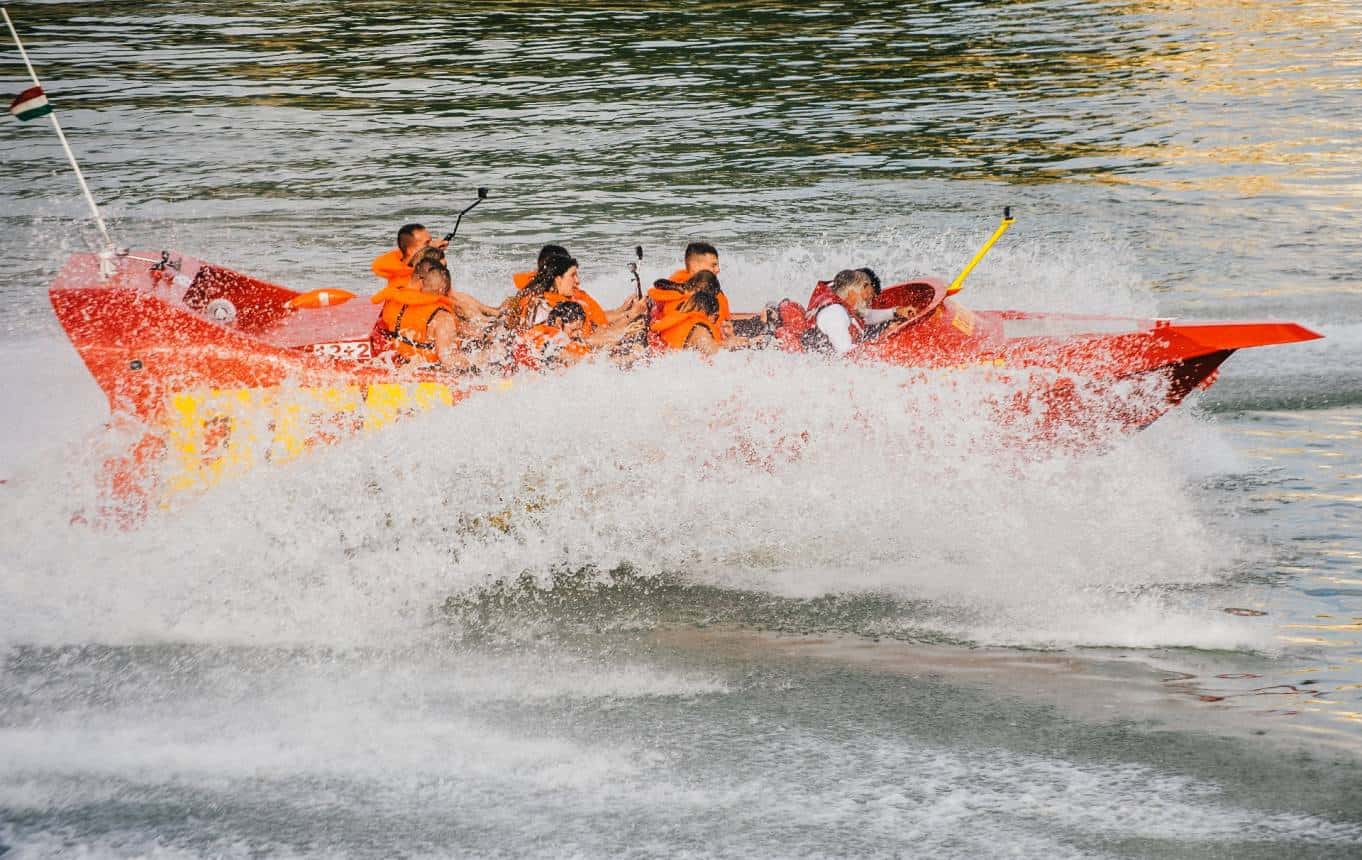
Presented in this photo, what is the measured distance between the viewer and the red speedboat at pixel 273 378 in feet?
17.8

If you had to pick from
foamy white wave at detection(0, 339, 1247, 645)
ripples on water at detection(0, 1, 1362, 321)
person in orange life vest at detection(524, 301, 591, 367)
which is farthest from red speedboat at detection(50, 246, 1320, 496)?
ripples on water at detection(0, 1, 1362, 321)

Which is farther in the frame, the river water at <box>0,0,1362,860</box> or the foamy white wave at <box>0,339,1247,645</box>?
the foamy white wave at <box>0,339,1247,645</box>

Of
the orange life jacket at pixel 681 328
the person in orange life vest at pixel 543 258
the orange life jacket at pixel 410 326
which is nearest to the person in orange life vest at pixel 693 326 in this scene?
the orange life jacket at pixel 681 328

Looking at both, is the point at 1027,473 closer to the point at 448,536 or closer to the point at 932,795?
the point at 932,795

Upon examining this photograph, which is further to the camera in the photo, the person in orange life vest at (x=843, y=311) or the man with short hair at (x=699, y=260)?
the man with short hair at (x=699, y=260)

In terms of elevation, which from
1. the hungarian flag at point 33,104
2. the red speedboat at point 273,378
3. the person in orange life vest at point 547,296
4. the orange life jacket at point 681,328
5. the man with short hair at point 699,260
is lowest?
the red speedboat at point 273,378

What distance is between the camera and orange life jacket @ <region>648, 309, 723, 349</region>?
5723 mm

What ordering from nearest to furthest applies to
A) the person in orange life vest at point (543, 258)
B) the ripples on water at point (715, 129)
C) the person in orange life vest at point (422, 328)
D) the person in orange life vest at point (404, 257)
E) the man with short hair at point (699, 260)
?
the person in orange life vest at point (422, 328) < the person in orange life vest at point (543, 258) < the man with short hair at point (699, 260) < the person in orange life vest at point (404, 257) < the ripples on water at point (715, 129)

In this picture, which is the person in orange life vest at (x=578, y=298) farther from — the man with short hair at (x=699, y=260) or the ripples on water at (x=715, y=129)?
the ripples on water at (x=715, y=129)

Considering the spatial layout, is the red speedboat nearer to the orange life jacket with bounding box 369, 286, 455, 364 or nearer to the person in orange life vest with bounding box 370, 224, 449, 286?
the orange life jacket with bounding box 369, 286, 455, 364

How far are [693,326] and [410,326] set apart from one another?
1295mm

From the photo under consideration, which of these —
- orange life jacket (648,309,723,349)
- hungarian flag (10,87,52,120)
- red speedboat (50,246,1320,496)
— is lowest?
red speedboat (50,246,1320,496)

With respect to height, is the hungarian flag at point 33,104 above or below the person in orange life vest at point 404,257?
above

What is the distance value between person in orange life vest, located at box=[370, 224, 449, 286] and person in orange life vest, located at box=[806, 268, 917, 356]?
6.62 feet
